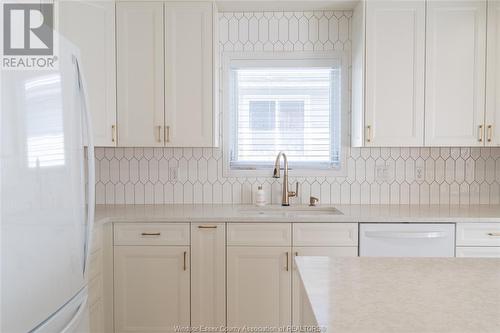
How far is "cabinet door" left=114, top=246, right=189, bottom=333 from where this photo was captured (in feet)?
7.79

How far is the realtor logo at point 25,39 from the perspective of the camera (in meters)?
1.12

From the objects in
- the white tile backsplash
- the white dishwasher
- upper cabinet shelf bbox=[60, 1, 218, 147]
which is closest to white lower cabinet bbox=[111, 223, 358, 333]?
the white dishwasher

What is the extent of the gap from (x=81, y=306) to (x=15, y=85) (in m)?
0.97

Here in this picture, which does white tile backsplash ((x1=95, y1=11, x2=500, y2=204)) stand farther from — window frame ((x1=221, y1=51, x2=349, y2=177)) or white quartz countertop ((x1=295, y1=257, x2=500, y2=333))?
white quartz countertop ((x1=295, y1=257, x2=500, y2=333))

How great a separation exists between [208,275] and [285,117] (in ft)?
4.47

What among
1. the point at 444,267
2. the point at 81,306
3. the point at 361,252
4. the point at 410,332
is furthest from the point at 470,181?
the point at 81,306

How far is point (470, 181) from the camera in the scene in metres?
2.91

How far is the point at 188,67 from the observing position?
102 inches

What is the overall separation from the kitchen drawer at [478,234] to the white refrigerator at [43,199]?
7.10 feet

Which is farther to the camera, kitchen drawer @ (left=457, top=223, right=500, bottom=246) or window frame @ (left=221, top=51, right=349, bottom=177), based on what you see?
window frame @ (left=221, top=51, right=349, bottom=177)

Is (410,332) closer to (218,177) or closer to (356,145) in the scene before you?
(356,145)

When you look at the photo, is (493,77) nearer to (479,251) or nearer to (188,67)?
(479,251)

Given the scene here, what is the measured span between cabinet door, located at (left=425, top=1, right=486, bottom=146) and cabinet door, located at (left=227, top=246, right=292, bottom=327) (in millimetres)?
1462

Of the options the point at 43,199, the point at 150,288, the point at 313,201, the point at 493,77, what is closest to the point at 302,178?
the point at 313,201
